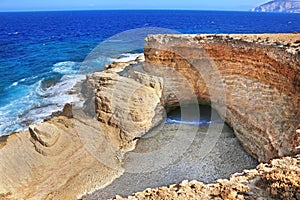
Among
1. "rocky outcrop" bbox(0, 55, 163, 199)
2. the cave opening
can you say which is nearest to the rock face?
the cave opening

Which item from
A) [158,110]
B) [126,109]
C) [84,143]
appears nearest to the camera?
[84,143]

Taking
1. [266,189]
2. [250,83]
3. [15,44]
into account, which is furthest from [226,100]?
[15,44]

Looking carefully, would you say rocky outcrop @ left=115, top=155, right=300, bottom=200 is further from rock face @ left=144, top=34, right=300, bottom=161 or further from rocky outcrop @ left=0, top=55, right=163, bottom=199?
rocky outcrop @ left=0, top=55, right=163, bottom=199

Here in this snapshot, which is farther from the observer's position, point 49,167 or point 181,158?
point 181,158

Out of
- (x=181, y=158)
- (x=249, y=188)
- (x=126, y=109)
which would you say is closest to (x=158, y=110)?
(x=126, y=109)

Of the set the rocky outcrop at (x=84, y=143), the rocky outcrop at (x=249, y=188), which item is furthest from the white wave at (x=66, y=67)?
the rocky outcrop at (x=249, y=188)

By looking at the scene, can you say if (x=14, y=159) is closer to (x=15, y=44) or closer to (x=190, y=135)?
(x=190, y=135)

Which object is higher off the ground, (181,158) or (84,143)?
(84,143)

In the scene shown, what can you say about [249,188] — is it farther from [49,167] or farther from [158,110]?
[158,110]
